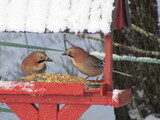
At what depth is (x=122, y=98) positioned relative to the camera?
377 centimetres

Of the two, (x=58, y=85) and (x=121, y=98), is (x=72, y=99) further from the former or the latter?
(x=121, y=98)

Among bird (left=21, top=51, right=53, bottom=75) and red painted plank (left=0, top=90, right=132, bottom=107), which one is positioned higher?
bird (left=21, top=51, right=53, bottom=75)

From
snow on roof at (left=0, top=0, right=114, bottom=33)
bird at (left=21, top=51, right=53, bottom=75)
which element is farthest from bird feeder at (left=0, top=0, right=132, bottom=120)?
bird at (left=21, top=51, right=53, bottom=75)

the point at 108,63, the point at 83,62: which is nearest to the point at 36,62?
the point at 83,62

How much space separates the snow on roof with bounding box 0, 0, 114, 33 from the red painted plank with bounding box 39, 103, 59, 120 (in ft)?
1.70

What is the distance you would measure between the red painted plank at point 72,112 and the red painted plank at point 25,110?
177mm

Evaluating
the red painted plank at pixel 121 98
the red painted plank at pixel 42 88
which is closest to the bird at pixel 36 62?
the red painted plank at pixel 42 88

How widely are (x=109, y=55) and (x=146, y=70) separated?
6.38 ft

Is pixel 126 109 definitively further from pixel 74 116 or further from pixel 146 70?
pixel 74 116

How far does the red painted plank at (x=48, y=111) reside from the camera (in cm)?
389

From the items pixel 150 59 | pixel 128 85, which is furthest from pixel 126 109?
pixel 150 59

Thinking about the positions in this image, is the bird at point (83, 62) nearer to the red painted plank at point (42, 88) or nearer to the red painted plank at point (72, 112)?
the red painted plank at point (72, 112)

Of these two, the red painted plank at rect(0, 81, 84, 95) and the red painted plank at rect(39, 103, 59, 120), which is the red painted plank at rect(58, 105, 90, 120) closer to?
A: the red painted plank at rect(39, 103, 59, 120)

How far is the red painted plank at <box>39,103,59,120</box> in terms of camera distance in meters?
3.89
